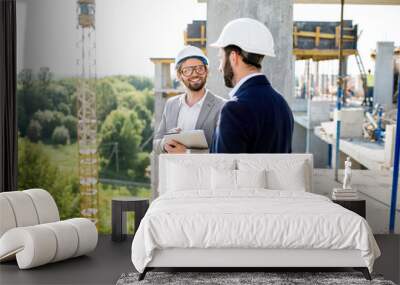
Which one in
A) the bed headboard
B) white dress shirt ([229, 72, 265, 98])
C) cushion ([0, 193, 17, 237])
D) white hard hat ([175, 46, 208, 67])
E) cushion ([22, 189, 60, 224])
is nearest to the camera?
cushion ([0, 193, 17, 237])

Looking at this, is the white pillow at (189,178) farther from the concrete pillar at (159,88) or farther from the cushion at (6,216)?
the cushion at (6,216)

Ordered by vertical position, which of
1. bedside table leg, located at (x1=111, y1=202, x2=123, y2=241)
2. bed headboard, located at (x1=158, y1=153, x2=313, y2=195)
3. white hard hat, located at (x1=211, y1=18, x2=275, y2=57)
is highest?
white hard hat, located at (x1=211, y1=18, x2=275, y2=57)

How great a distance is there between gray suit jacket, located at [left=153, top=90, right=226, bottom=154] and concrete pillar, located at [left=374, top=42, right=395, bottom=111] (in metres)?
1.46

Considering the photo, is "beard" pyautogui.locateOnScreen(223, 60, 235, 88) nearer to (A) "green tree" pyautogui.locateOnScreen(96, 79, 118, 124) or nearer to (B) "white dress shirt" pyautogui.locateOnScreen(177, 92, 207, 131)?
(B) "white dress shirt" pyautogui.locateOnScreen(177, 92, 207, 131)

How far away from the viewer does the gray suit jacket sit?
6.66 meters

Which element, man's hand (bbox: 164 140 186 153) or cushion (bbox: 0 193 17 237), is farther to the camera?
man's hand (bbox: 164 140 186 153)

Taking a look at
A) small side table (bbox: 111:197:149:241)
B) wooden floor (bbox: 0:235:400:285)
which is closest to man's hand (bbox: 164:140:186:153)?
small side table (bbox: 111:197:149:241)

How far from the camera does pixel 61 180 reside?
7309mm

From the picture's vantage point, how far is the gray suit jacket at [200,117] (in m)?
6.66

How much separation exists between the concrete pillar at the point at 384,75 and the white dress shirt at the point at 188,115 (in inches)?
Answer: 63.7

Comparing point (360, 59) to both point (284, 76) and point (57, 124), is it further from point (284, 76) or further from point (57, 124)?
point (57, 124)

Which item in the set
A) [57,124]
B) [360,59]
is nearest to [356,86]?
[360,59]

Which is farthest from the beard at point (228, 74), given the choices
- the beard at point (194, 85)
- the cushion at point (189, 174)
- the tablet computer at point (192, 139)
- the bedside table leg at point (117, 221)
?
the bedside table leg at point (117, 221)

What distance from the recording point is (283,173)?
6.06 m
